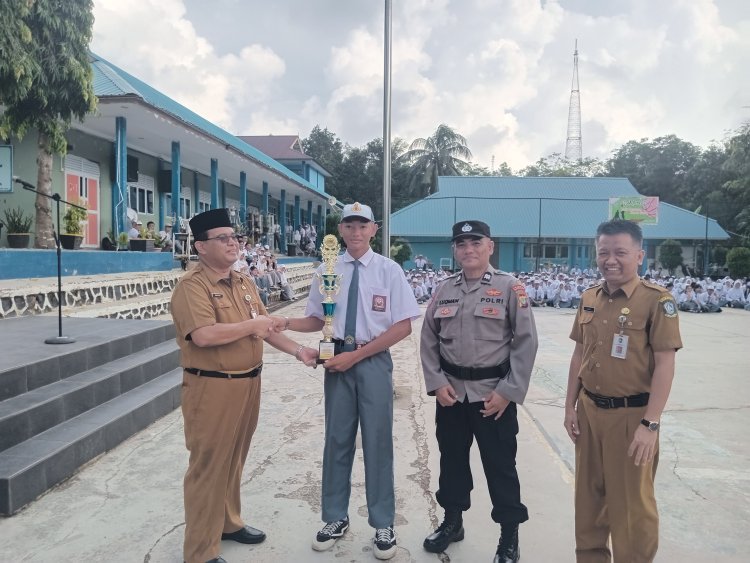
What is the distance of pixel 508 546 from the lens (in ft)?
9.06

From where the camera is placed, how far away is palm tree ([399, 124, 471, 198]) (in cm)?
4341

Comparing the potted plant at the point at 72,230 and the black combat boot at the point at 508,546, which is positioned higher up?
the potted plant at the point at 72,230

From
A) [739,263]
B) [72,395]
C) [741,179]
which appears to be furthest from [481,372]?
[741,179]

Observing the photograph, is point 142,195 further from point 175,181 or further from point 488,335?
point 488,335

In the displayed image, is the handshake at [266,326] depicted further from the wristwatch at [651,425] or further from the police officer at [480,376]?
the wristwatch at [651,425]

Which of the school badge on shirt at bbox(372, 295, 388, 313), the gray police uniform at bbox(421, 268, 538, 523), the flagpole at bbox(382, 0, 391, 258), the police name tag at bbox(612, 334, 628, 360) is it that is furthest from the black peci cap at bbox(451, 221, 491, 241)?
the flagpole at bbox(382, 0, 391, 258)

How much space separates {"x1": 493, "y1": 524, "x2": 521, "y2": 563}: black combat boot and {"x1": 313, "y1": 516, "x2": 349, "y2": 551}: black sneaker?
81 centimetres

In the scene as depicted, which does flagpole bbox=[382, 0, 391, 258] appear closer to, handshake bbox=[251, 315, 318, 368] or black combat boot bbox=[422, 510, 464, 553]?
handshake bbox=[251, 315, 318, 368]

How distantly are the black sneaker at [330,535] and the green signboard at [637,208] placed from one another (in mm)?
23111

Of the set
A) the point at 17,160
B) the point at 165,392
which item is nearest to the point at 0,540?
the point at 165,392

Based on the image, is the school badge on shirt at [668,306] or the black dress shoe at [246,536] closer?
the school badge on shirt at [668,306]

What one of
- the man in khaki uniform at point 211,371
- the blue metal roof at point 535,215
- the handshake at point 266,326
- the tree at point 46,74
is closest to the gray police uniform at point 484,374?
the handshake at point 266,326

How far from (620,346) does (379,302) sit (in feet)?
3.94

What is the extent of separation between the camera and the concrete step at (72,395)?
3609 millimetres
